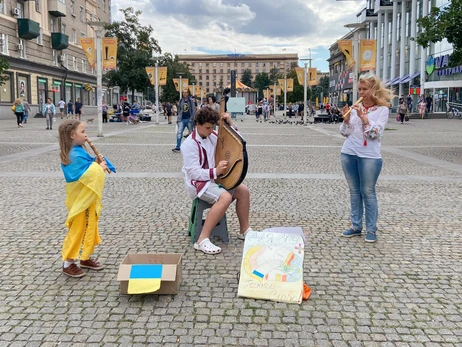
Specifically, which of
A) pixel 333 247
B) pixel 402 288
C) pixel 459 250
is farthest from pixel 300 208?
pixel 402 288

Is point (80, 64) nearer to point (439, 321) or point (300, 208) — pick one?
point (300, 208)

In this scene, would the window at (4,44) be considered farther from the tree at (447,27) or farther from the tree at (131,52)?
the tree at (447,27)

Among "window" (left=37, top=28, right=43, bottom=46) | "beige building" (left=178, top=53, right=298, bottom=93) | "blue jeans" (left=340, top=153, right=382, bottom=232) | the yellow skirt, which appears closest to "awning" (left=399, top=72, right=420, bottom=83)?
"window" (left=37, top=28, right=43, bottom=46)

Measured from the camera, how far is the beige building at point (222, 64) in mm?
178875

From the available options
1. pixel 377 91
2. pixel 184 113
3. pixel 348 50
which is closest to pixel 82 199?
pixel 377 91

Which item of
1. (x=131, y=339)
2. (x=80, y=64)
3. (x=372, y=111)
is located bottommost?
(x=131, y=339)

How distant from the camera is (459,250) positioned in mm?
4977

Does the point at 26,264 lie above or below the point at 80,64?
below

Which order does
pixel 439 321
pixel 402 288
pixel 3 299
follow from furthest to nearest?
1. pixel 402 288
2. pixel 3 299
3. pixel 439 321

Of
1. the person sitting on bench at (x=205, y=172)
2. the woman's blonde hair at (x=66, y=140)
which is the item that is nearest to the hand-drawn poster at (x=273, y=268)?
the person sitting on bench at (x=205, y=172)

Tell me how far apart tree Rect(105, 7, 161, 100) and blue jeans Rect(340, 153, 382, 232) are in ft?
118

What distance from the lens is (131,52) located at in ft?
130

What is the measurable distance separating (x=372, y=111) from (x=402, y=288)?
190cm

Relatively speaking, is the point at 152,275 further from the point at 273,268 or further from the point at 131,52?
the point at 131,52
